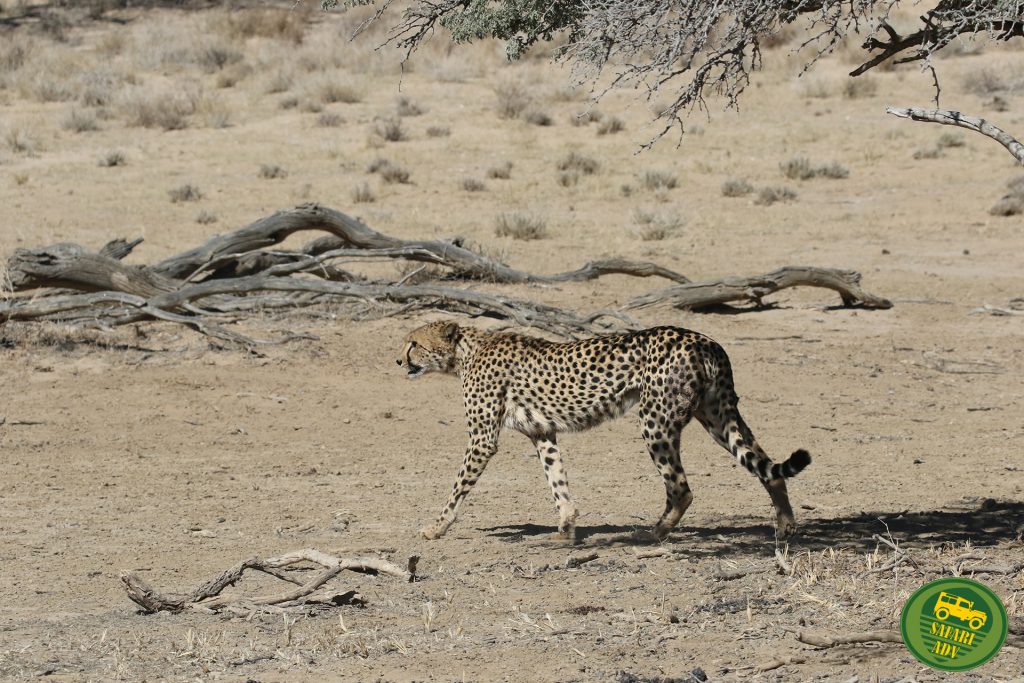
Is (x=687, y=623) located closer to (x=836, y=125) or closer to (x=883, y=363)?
(x=883, y=363)

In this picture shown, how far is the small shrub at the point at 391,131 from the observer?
89.4ft

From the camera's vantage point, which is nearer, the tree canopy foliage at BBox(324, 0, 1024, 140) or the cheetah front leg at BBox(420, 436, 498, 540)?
the tree canopy foliage at BBox(324, 0, 1024, 140)

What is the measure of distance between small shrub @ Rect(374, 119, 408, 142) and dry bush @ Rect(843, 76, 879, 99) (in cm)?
937

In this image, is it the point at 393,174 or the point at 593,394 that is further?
the point at 393,174

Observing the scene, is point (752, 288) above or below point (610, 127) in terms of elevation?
above

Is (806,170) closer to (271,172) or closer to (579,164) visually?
(579,164)

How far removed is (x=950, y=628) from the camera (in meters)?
5.11

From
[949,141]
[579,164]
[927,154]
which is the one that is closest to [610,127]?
[579,164]

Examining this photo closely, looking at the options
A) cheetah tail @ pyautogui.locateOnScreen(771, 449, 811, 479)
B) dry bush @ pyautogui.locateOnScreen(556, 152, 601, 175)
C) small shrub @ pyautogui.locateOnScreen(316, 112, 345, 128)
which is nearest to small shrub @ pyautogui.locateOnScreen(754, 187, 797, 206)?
dry bush @ pyautogui.locateOnScreen(556, 152, 601, 175)

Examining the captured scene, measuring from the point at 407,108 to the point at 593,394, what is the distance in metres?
21.5

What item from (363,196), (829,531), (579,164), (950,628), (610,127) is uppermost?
(950,628)

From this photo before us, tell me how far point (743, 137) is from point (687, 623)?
21662 mm

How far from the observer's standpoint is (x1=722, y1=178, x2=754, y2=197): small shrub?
23.3 m

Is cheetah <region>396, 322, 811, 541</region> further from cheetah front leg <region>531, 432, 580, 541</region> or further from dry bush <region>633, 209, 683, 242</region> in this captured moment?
dry bush <region>633, 209, 683, 242</region>
